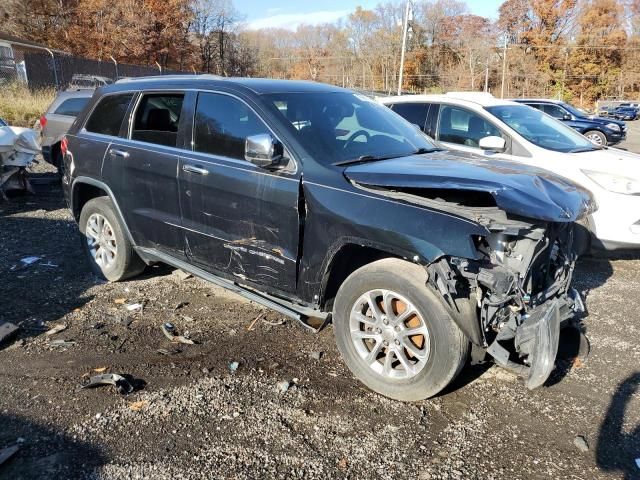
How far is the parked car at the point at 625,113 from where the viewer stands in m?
39.0

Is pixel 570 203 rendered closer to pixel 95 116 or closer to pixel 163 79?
pixel 163 79

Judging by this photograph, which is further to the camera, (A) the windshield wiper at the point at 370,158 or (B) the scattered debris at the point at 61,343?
(B) the scattered debris at the point at 61,343

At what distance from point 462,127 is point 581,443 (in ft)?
15.7

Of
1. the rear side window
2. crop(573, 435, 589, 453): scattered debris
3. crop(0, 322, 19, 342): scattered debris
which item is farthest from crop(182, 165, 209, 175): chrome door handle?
the rear side window

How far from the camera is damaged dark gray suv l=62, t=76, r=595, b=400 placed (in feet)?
9.80

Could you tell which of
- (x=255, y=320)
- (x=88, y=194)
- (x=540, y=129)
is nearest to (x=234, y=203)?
(x=255, y=320)

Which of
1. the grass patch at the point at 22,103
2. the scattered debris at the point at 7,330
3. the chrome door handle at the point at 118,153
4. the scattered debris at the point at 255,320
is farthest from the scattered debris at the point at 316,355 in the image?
the grass patch at the point at 22,103

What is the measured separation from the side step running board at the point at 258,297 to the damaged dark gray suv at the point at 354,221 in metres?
0.01

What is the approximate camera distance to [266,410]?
127 inches

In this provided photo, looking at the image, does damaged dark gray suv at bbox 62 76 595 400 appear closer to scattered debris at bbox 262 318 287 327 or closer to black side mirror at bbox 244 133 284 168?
black side mirror at bbox 244 133 284 168

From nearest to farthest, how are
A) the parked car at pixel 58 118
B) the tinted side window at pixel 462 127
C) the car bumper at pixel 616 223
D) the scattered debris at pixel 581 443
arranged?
the scattered debris at pixel 581 443, the car bumper at pixel 616 223, the tinted side window at pixel 462 127, the parked car at pixel 58 118

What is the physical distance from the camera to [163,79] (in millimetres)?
4742

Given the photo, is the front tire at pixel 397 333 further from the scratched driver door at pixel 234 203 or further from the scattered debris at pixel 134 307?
the scattered debris at pixel 134 307

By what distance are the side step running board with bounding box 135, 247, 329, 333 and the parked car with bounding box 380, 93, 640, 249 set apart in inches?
100.0
